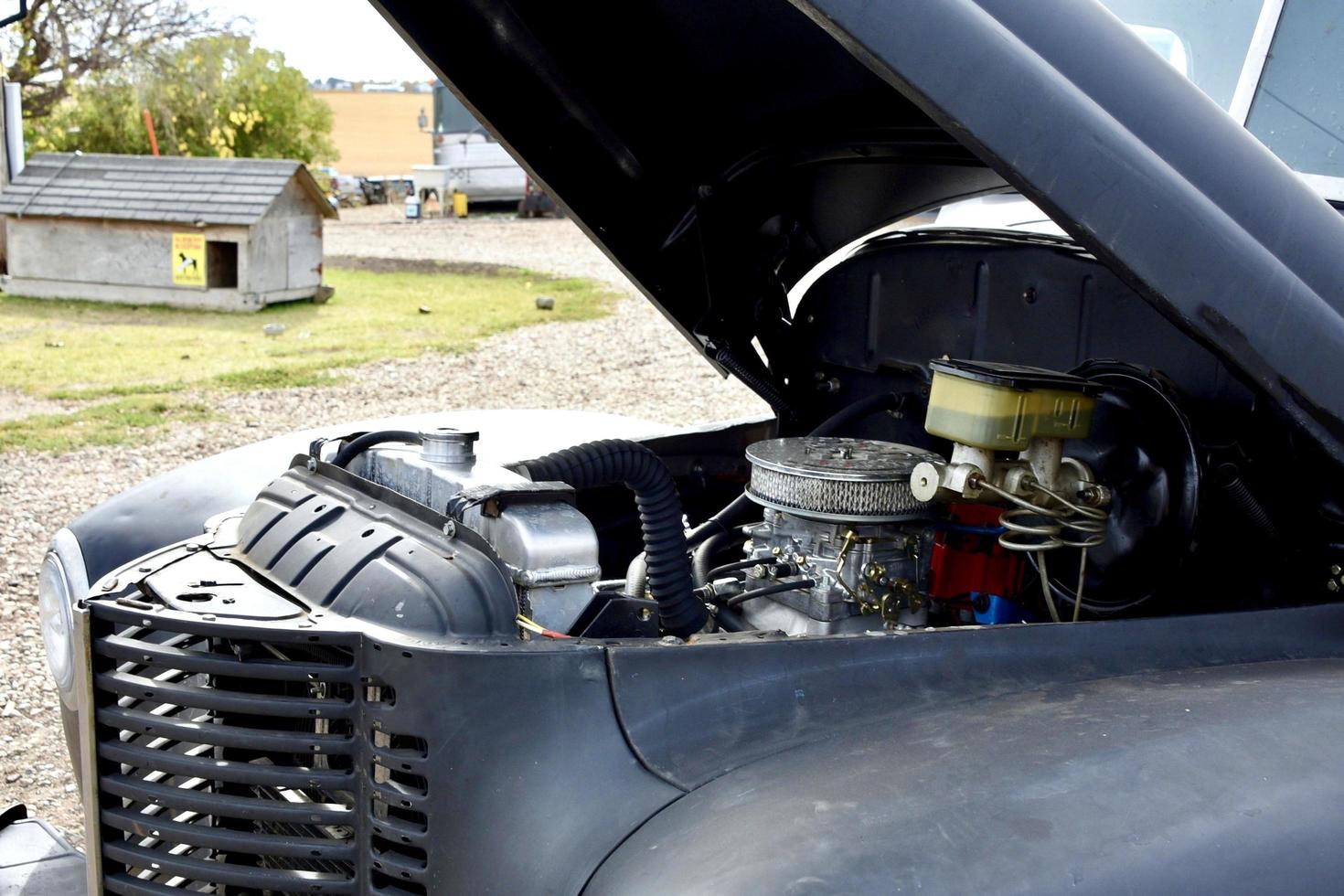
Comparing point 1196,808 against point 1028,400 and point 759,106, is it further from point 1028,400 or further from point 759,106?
point 759,106

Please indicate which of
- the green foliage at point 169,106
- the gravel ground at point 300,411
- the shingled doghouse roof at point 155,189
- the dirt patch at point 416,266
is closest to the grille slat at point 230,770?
the gravel ground at point 300,411

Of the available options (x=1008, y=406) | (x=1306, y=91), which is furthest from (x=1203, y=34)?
(x=1008, y=406)

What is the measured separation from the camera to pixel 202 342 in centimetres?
1008

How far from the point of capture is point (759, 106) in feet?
7.91

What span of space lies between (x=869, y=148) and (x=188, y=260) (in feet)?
34.1

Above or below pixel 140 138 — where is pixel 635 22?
above

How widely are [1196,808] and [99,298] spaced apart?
12.2 metres

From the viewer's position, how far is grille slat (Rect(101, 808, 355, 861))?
144 centimetres

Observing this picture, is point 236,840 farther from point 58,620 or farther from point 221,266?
point 221,266

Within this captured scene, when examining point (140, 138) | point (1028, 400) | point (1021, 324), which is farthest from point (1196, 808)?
point (140, 138)

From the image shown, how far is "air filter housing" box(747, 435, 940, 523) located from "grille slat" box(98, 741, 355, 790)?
0.82 meters

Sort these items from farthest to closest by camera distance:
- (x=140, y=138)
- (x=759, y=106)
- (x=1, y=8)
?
(x=140, y=138), (x=1, y=8), (x=759, y=106)

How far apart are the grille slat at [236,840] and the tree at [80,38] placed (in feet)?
53.9

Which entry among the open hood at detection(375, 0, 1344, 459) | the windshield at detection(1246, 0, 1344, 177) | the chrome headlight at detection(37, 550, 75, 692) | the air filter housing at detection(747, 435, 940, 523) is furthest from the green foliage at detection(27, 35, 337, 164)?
the air filter housing at detection(747, 435, 940, 523)
